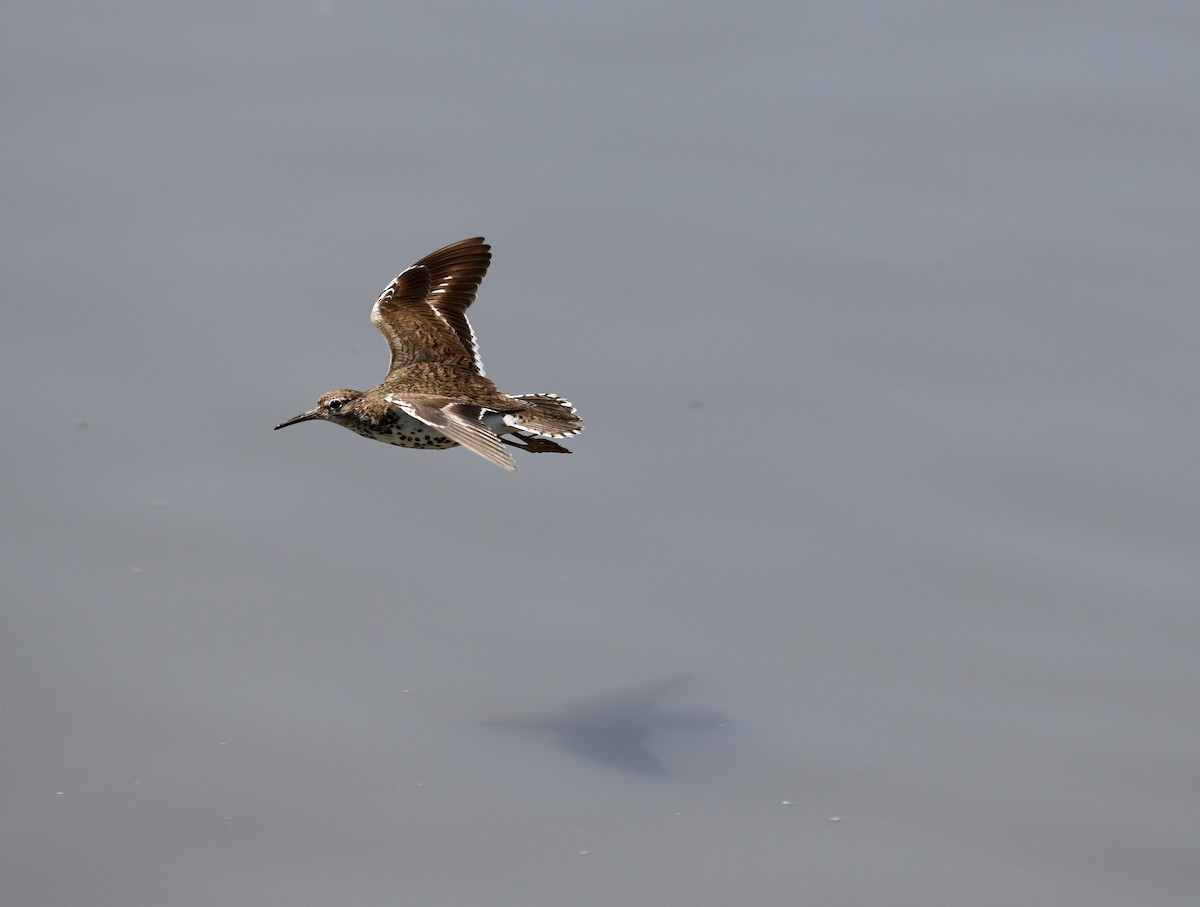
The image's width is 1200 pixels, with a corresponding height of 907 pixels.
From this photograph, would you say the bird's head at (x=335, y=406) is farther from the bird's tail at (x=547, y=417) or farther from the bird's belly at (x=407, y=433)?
the bird's tail at (x=547, y=417)

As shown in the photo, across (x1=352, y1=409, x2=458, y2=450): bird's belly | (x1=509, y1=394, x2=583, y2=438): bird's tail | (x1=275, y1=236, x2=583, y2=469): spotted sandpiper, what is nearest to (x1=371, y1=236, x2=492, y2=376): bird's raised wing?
(x1=275, y1=236, x2=583, y2=469): spotted sandpiper

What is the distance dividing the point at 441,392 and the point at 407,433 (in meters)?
0.26

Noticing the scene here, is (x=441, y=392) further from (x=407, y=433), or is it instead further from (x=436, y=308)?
(x=436, y=308)

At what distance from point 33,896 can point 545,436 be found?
11.1ft

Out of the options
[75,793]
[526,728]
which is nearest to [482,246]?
[526,728]

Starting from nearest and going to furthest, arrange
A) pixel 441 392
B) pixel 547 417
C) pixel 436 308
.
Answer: pixel 441 392, pixel 547 417, pixel 436 308

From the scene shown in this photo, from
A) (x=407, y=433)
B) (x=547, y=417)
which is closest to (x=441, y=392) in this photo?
(x=407, y=433)

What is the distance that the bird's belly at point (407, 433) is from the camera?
1220 centimetres

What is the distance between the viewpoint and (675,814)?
13.2 meters

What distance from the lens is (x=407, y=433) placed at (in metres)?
12.3

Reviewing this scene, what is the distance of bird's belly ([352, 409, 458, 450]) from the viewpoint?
12.2 metres

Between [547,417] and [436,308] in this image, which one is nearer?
→ [547,417]

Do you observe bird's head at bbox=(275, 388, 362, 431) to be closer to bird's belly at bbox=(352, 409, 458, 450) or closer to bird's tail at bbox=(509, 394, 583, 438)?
bird's belly at bbox=(352, 409, 458, 450)

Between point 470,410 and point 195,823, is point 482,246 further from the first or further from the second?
point 195,823
